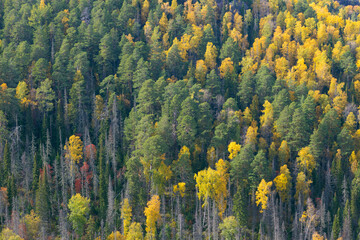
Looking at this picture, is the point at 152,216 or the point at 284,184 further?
the point at 284,184

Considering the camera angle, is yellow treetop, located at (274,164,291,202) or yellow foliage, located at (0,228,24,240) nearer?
yellow foliage, located at (0,228,24,240)

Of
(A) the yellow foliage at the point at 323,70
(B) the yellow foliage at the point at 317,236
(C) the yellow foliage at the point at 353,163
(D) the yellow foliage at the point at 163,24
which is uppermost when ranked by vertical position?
(D) the yellow foliage at the point at 163,24

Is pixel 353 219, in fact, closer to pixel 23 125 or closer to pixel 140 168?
pixel 140 168

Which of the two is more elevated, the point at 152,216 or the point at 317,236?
the point at 152,216

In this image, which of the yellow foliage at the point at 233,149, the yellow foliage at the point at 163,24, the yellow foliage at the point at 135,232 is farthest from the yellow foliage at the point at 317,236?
the yellow foliage at the point at 163,24

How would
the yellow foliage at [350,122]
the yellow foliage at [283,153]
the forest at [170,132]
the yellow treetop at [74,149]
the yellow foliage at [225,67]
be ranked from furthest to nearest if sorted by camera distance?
1. the yellow foliage at [225,67]
2. the yellow foliage at [350,122]
3. the yellow foliage at [283,153]
4. the yellow treetop at [74,149]
5. the forest at [170,132]

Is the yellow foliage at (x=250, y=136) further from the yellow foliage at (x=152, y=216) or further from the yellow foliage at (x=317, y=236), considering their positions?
the yellow foliage at (x=152, y=216)

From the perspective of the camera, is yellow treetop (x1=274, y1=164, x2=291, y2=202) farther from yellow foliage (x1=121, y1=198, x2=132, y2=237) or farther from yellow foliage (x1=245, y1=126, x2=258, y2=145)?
yellow foliage (x1=121, y1=198, x2=132, y2=237)

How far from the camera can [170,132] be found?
11169cm

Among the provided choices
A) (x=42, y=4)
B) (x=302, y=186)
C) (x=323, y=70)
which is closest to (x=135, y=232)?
(x=302, y=186)

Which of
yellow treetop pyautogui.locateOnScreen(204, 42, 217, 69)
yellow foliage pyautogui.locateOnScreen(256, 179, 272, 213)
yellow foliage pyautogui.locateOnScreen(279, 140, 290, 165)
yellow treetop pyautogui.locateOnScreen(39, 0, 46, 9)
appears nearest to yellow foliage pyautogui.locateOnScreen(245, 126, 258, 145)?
yellow foliage pyautogui.locateOnScreen(279, 140, 290, 165)

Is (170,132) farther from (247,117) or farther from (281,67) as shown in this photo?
(281,67)

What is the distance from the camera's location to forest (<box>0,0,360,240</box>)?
328ft

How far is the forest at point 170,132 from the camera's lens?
328ft
